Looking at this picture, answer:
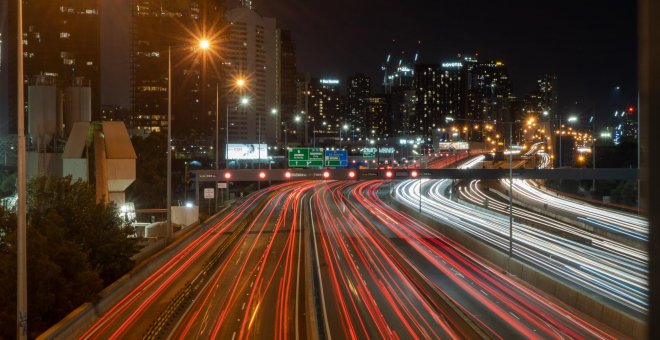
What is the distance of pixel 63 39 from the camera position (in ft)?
509

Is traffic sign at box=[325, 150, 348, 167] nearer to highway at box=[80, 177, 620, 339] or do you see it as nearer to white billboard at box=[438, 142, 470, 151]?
highway at box=[80, 177, 620, 339]

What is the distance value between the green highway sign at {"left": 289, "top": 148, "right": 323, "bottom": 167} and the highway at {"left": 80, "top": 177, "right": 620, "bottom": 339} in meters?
8.86

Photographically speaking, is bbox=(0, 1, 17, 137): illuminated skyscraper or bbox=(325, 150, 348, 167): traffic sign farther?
bbox=(0, 1, 17, 137): illuminated skyscraper

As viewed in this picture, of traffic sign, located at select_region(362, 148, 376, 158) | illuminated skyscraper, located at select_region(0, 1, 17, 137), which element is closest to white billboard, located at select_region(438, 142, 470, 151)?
traffic sign, located at select_region(362, 148, 376, 158)

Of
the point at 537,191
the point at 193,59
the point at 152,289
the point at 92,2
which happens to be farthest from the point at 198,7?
the point at 152,289

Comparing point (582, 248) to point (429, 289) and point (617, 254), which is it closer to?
point (617, 254)

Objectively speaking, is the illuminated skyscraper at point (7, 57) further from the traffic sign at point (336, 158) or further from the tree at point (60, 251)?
the tree at point (60, 251)

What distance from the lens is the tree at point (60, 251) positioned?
1967cm

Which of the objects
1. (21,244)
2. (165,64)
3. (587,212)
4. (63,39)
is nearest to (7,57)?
(63,39)

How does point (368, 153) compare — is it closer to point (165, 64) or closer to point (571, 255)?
point (571, 255)

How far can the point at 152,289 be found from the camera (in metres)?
26.0

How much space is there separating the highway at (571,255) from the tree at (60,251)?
16.0 metres

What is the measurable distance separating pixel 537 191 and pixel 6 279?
235 ft

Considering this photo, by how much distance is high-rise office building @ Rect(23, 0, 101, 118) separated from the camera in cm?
14625
